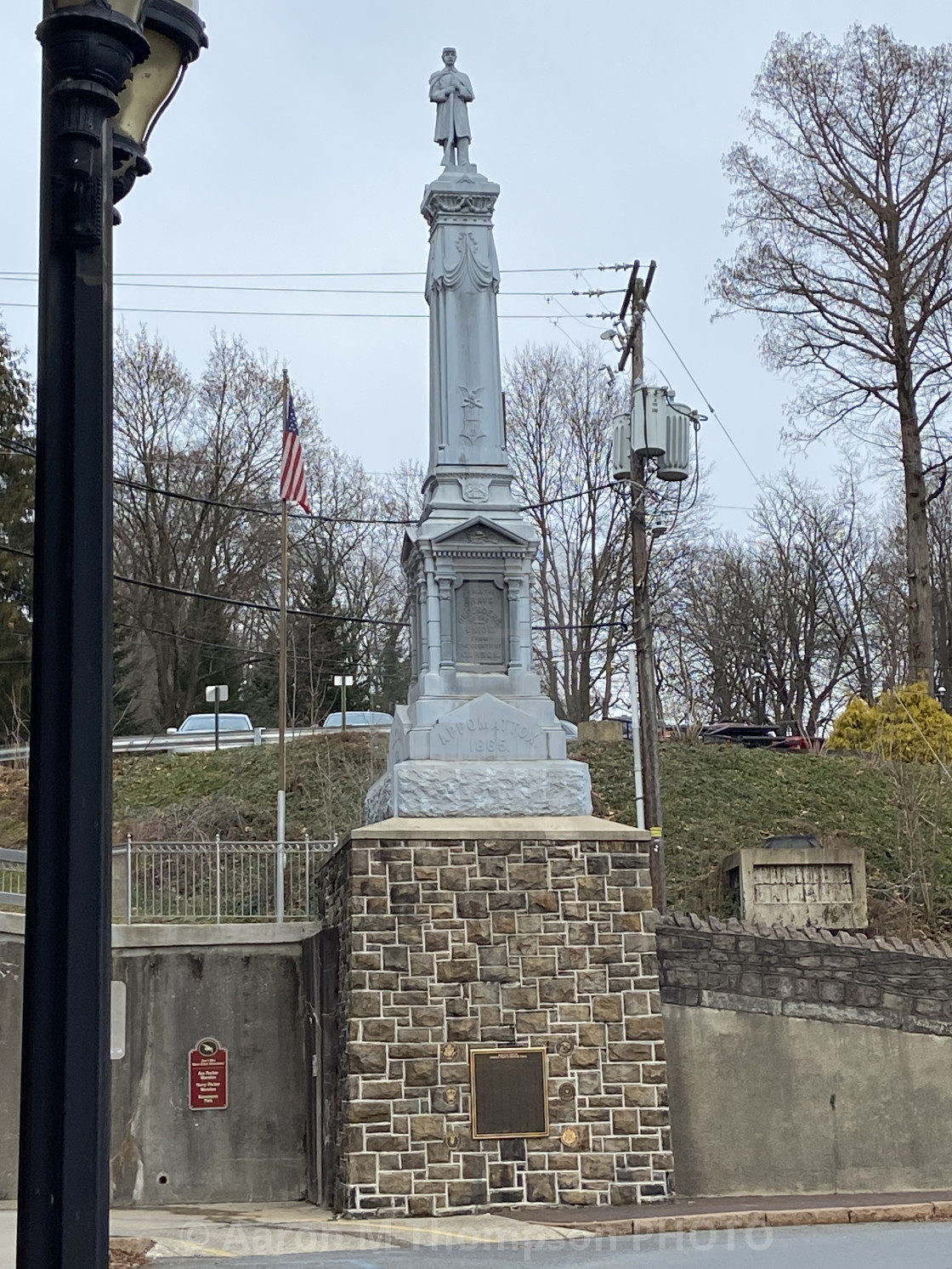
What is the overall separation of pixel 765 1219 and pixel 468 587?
6.74 metres

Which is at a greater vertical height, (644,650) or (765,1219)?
(644,650)

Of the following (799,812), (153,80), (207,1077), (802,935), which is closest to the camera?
(153,80)

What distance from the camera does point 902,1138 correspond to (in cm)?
1470

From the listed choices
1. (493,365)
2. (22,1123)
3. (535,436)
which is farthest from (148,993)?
(535,436)

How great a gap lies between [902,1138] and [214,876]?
7.85 meters

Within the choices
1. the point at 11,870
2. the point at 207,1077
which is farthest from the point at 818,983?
the point at 11,870

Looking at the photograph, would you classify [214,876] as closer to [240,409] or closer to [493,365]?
[493,365]

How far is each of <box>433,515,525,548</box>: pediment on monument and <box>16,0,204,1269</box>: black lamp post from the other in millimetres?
12229

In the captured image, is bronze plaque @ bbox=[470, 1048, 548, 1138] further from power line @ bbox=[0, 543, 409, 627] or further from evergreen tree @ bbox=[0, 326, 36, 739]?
evergreen tree @ bbox=[0, 326, 36, 739]

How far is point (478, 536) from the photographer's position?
15914 mm

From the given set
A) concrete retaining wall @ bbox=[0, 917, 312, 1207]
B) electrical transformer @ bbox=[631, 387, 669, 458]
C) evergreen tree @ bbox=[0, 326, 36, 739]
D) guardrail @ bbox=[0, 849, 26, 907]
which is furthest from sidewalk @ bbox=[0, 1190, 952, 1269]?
evergreen tree @ bbox=[0, 326, 36, 739]

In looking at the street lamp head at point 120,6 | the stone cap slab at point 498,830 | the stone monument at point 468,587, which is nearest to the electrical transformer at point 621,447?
the stone monument at point 468,587

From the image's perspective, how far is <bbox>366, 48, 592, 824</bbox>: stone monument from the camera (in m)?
15.2

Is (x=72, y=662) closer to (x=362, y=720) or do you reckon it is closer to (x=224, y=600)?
(x=224, y=600)
